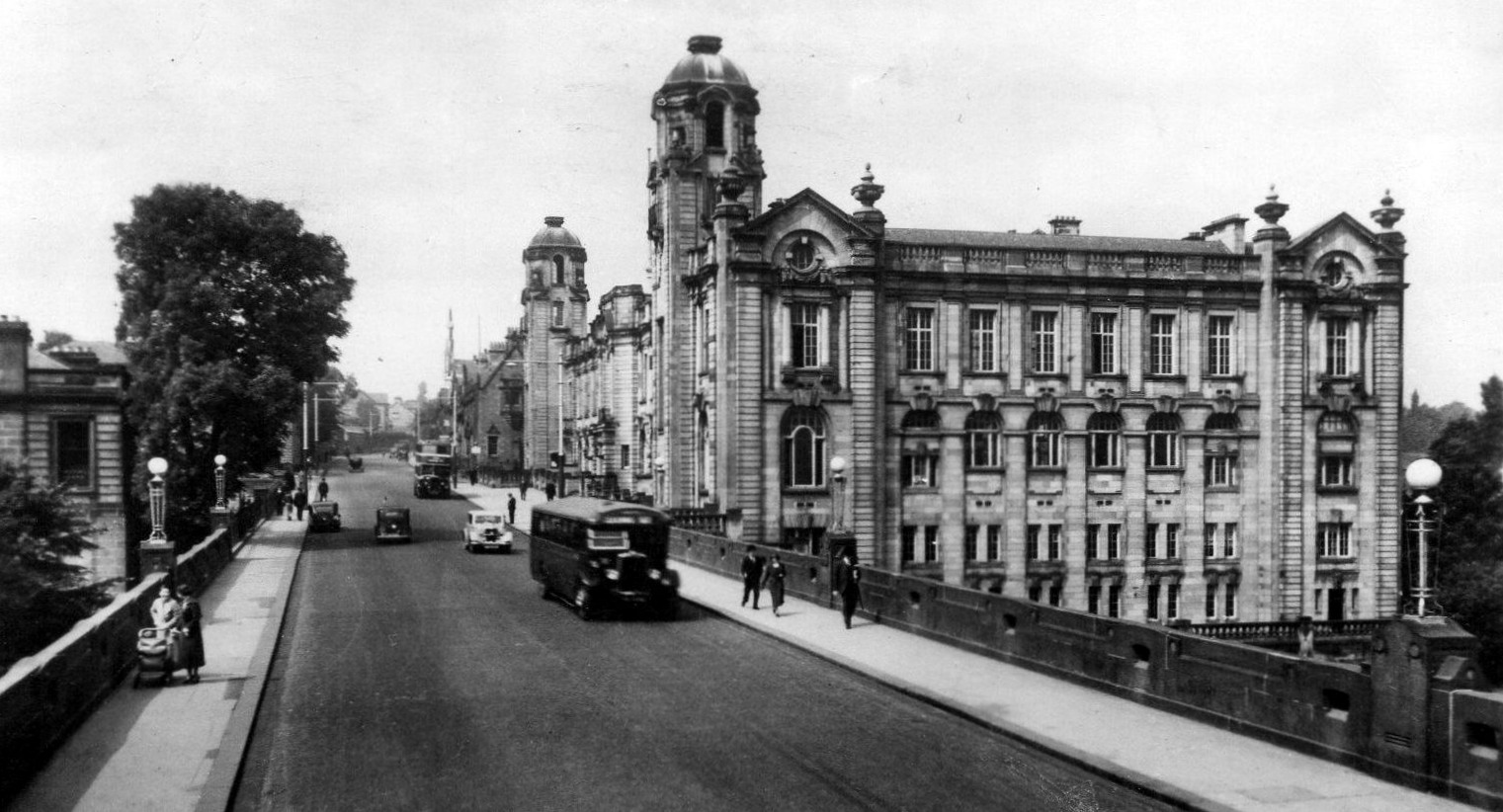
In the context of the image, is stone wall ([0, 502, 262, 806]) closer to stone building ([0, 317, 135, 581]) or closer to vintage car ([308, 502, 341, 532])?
stone building ([0, 317, 135, 581])

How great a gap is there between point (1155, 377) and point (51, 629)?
41.6m

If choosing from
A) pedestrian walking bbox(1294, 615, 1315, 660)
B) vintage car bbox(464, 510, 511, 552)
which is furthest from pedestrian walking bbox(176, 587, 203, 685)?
pedestrian walking bbox(1294, 615, 1315, 660)

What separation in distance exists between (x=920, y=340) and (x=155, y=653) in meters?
35.1

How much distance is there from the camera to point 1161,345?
5106 centimetres

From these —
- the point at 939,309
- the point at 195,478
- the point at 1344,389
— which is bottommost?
the point at 195,478

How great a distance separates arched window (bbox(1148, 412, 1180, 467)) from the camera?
2016 inches

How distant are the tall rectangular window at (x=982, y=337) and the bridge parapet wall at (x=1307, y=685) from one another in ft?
94.9

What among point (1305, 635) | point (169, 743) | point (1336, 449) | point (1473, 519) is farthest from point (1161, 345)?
point (169, 743)

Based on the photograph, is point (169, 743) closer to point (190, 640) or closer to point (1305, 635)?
point (190, 640)

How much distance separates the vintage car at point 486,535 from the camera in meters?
42.4

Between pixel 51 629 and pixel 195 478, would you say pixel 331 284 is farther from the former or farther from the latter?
pixel 51 629

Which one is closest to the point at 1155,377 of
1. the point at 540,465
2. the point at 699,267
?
the point at 699,267

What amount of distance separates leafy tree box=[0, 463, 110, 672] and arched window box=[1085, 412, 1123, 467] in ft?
122

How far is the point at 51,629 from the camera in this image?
78.5 feet
